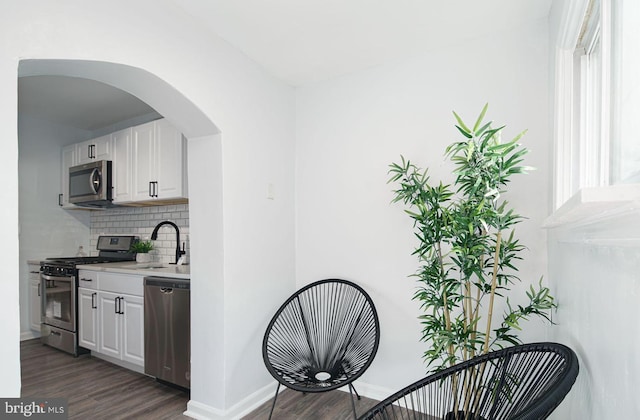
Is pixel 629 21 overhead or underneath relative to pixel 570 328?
overhead

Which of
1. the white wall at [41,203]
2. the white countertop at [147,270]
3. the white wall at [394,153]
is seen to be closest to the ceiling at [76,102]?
the white wall at [41,203]

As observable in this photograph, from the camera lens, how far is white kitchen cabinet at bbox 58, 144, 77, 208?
434 centimetres

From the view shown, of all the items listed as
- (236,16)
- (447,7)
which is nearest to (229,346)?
(236,16)

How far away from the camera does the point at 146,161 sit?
352 centimetres

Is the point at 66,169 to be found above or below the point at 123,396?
above

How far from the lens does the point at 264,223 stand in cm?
279

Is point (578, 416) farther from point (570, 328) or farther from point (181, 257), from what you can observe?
point (181, 257)

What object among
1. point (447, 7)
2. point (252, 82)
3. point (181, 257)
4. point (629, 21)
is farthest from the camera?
point (181, 257)

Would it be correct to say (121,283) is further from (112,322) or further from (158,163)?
(158,163)

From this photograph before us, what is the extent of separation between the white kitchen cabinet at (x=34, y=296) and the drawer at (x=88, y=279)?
3.17ft

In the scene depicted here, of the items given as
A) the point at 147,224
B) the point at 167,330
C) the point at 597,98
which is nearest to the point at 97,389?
the point at 167,330

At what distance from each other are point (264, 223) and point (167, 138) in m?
1.32

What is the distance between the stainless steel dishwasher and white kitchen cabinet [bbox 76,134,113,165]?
5.77 ft

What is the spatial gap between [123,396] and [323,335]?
1.53 metres
